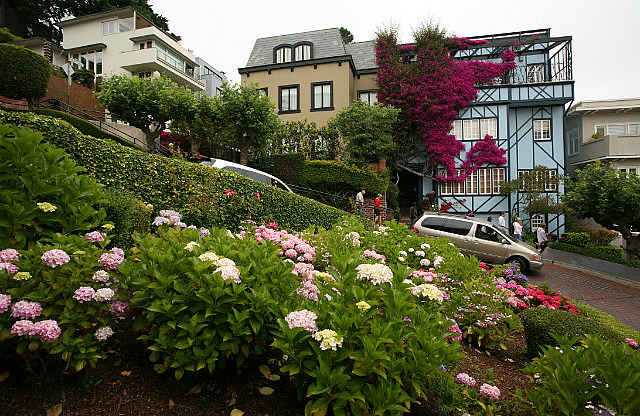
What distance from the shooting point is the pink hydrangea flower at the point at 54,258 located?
6.72 feet

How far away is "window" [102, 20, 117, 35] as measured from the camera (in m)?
28.1

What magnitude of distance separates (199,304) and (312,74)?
23.2 m

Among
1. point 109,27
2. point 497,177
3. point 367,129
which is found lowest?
point 497,177

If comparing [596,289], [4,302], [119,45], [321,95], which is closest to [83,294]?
[4,302]

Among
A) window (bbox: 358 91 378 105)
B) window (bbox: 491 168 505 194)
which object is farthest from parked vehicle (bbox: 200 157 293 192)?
window (bbox: 491 168 505 194)

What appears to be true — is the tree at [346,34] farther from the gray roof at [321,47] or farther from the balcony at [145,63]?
the balcony at [145,63]

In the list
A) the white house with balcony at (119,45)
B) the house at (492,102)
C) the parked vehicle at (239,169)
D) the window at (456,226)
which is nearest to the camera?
the parked vehicle at (239,169)

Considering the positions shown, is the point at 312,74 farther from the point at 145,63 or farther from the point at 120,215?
the point at 120,215

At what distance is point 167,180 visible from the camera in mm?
5875

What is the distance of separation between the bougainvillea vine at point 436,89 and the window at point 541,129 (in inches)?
118

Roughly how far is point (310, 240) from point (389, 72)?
1973cm

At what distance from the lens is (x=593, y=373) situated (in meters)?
1.83

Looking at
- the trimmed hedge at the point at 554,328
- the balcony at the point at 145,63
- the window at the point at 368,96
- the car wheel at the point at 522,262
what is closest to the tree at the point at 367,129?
the window at the point at 368,96

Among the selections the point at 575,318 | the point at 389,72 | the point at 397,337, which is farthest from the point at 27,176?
the point at 389,72
